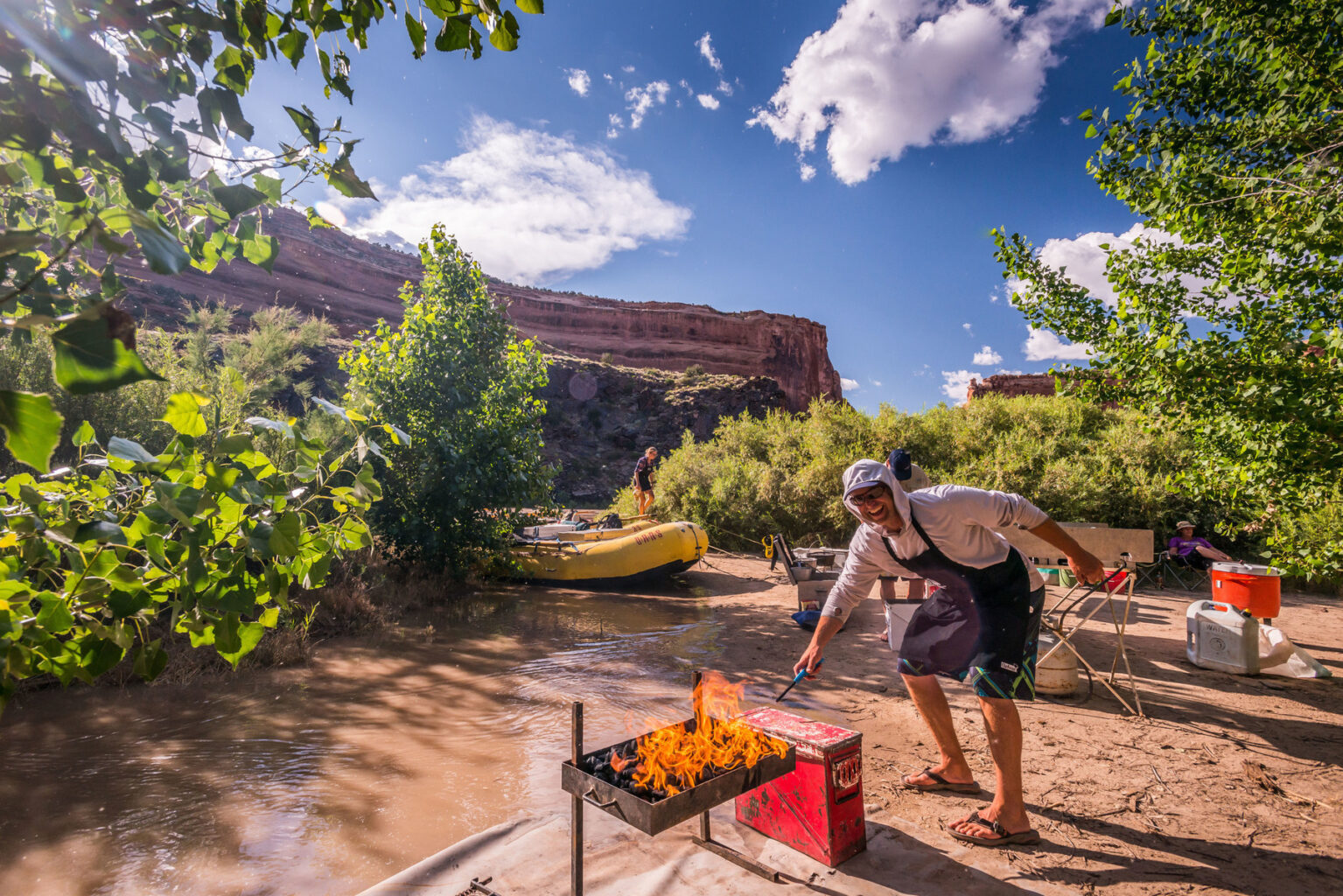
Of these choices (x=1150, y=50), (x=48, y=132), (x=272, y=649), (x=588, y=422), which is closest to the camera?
(x=48, y=132)

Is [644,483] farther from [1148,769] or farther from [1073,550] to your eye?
[1073,550]

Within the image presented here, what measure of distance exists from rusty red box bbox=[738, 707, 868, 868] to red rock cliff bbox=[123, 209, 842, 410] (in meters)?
59.1

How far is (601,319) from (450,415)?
65.7 metres

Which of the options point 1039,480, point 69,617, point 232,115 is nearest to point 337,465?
point 69,617

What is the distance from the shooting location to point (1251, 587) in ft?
18.2

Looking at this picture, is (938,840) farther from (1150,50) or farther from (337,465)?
(1150,50)

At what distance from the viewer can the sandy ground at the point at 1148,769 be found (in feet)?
9.41

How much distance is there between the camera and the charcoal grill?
2.12 m

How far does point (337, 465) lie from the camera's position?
171cm

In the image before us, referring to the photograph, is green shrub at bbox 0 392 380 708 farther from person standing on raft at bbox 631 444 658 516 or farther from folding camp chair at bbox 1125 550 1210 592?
folding camp chair at bbox 1125 550 1210 592

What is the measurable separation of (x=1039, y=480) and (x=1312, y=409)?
870 cm

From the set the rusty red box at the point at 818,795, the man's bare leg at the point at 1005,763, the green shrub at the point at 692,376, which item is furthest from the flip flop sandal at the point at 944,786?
the green shrub at the point at 692,376

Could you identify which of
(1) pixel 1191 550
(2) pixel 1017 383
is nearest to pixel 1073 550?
(1) pixel 1191 550

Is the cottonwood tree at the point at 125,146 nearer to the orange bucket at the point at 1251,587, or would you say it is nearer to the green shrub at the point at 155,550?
the green shrub at the point at 155,550
